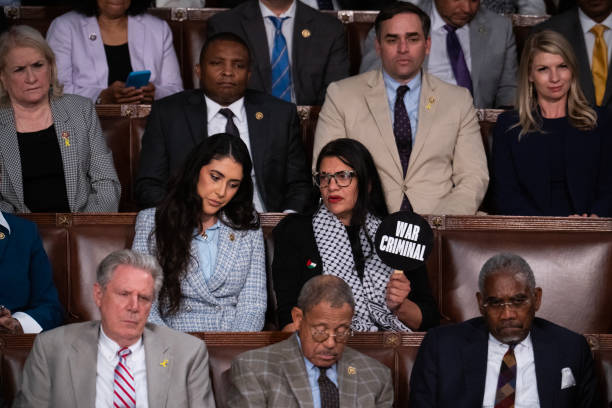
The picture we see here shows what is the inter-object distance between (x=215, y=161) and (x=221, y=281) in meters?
0.38

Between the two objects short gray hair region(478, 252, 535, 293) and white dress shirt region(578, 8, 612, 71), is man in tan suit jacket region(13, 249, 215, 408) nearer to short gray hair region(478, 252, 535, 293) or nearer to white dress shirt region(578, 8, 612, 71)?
short gray hair region(478, 252, 535, 293)

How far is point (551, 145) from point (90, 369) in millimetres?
2006

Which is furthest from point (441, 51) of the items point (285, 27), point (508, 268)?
point (508, 268)

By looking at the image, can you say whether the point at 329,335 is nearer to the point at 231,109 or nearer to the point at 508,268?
the point at 508,268

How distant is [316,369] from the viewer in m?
2.76

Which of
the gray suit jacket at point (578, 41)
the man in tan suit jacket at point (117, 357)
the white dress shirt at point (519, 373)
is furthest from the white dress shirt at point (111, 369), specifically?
the gray suit jacket at point (578, 41)

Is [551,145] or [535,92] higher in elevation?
[535,92]

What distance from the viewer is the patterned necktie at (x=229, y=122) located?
3916mm

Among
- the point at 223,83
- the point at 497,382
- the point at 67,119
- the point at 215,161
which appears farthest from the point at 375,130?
the point at 497,382

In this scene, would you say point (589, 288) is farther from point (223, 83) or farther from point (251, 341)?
point (223, 83)

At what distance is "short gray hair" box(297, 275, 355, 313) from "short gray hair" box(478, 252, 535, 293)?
0.39 m

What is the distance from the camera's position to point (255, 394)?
2664 millimetres

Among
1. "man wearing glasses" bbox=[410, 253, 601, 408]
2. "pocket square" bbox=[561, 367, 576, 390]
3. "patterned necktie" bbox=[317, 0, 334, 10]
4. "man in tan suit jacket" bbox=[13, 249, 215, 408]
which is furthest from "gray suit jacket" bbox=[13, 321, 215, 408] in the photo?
"patterned necktie" bbox=[317, 0, 334, 10]

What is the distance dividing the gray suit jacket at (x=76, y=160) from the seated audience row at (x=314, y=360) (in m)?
1.09
